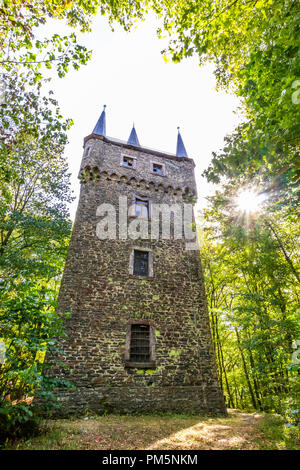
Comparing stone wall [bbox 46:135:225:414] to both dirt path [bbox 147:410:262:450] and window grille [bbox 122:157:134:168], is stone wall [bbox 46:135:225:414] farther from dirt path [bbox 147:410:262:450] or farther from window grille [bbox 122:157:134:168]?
dirt path [bbox 147:410:262:450]

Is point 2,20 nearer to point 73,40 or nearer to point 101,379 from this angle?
point 73,40

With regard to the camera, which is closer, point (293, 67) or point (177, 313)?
point (293, 67)

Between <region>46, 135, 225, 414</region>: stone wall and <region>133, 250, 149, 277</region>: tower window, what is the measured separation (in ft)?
1.20

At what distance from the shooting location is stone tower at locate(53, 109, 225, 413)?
8039mm

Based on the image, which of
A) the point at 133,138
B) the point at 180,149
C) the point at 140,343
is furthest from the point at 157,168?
the point at 140,343

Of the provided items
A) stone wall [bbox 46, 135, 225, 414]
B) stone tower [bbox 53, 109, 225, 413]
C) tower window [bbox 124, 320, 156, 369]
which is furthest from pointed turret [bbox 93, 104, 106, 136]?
tower window [bbox 124, 320, 156, 369]

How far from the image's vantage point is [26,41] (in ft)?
14.3

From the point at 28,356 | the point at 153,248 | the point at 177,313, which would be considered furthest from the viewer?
the point at 153,248

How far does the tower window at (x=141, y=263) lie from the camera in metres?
10.5

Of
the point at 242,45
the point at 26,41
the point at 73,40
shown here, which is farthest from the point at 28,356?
the point at 242,45

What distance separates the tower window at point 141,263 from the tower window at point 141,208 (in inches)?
81.2

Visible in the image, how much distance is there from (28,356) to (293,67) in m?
6.35

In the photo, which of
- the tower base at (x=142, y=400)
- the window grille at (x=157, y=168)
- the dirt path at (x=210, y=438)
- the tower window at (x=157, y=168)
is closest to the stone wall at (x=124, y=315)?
the tower base at (x=142, y=400)

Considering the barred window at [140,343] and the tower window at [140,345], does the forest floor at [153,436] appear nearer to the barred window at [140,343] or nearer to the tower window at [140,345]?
the tower window at [140,345]
